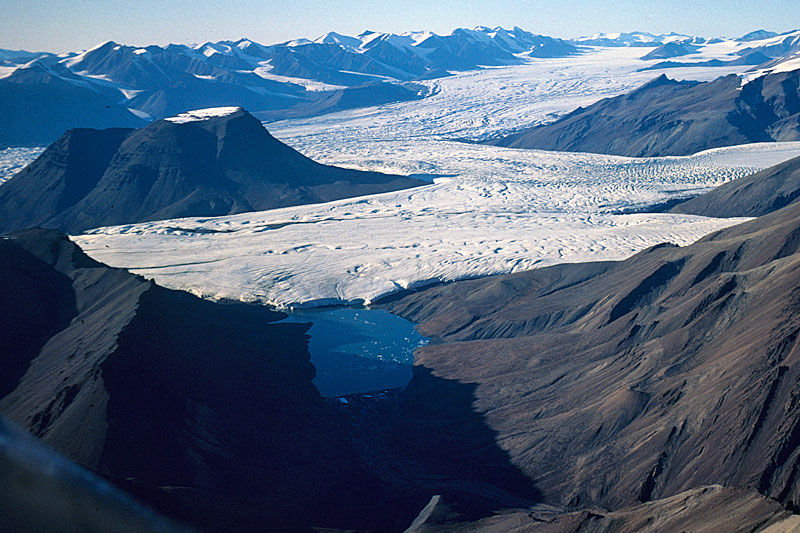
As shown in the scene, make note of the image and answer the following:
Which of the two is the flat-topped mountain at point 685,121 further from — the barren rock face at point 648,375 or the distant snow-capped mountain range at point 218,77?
the distant snow-capped mountain range at point 218,77

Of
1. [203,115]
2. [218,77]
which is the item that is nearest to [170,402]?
[203,115]

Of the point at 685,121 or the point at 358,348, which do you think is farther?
the point at 685,121

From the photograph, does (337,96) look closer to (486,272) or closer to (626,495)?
(486,272)

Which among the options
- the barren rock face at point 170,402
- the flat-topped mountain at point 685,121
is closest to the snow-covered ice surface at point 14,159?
the barren rock face at point 170,402

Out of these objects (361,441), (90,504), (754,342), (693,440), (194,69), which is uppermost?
(194,69)

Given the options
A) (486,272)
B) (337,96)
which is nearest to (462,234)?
(486,272)

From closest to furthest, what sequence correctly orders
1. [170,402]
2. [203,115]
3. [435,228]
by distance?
[170,402] → [435,228] → [203,115]

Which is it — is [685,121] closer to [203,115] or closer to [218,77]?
[203,115]
